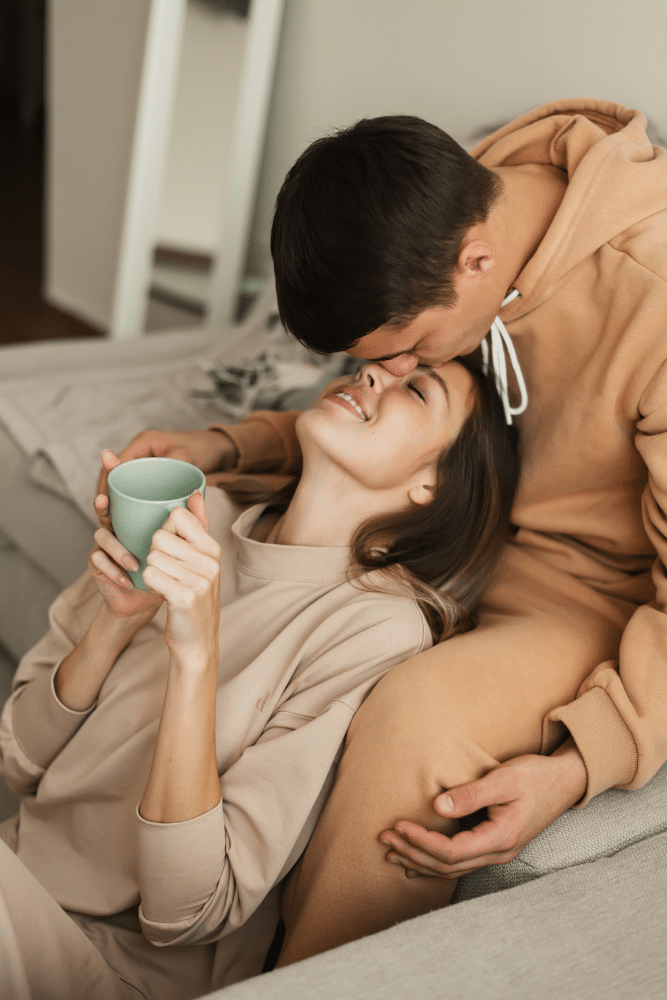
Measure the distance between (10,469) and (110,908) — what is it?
3.59ft

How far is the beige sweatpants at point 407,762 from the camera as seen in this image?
37.3 inches

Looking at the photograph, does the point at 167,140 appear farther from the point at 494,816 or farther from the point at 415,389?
the point at 494,816

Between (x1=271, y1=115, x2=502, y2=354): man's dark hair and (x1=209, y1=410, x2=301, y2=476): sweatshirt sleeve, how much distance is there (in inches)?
19.7

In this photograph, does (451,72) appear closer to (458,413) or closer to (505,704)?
(458,413)

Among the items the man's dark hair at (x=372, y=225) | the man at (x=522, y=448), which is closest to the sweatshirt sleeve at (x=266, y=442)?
the man at (x=522, y=448)

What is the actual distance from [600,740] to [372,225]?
0.67 meters

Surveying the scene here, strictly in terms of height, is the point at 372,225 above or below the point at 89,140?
above

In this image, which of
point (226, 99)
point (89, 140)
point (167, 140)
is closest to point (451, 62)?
point (226, 99)

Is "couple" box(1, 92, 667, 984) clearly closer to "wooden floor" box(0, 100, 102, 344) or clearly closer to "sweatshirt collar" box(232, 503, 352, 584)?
"sweatshirt collar" box(232, 503, 352, 584)

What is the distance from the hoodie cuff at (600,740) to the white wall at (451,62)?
3.49ft

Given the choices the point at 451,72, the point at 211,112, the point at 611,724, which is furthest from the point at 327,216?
the point at 211,112

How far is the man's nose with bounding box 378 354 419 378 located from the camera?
44.9 inches

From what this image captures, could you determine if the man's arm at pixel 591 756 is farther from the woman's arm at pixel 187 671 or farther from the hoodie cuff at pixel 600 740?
the woman's arm at pixel 187 671

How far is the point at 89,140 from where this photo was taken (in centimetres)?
369
